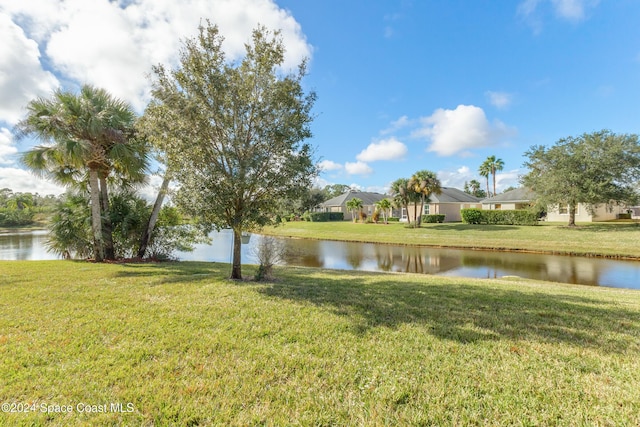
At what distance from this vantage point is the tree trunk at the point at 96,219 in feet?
35.0

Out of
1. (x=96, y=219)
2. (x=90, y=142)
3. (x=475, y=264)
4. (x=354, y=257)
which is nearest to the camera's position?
(x=90, y=142)

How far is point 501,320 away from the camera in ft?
14.3

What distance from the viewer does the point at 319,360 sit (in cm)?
307

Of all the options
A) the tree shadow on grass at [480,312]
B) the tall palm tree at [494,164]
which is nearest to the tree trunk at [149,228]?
the tree shadow on grass at [480,312]

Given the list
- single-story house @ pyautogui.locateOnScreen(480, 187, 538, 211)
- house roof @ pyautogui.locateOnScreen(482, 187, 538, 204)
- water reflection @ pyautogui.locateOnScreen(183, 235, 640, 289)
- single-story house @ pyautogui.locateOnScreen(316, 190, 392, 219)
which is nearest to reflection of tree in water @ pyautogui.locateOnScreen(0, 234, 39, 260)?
water reflection @ pyautogui.locateOnScreen(183, 235, 640, 289)

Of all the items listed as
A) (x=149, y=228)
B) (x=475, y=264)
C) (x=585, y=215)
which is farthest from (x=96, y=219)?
(x=585, y=215)

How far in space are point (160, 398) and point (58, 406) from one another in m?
0.80

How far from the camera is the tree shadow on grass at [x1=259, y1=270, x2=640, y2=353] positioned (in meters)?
3.76

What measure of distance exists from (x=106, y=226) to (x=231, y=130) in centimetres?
842

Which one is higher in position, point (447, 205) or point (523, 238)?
point (447, 205)

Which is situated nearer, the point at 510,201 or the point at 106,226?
the point at 106,226

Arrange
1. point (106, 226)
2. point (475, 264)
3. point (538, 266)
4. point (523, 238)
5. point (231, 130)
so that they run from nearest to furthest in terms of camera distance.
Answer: point (231, 130), point (106, 226), point (538, 266), point (475, 264), point (523, 238)

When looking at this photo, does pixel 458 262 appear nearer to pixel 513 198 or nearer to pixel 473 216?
pixel 473 216

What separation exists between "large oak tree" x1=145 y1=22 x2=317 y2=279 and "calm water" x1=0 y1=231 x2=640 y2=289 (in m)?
4.29
